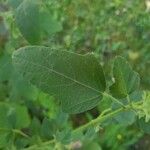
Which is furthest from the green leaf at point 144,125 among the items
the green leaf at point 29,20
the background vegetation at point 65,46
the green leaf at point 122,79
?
the green leaf at point 29,20

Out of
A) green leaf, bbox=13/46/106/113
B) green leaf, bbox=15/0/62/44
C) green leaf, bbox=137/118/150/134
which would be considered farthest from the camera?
→ green leaf, bbox=15/0/62/44

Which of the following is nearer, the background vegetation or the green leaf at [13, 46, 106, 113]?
the green leaf at [13, 46, 106, 113]

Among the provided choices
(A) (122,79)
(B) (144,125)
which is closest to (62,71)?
(A) (122,79)

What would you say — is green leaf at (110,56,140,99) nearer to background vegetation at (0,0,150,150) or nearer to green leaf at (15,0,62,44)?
background vegetation at (0,0,150,150)

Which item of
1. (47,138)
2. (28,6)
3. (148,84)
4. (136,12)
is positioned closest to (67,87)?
(28,6)

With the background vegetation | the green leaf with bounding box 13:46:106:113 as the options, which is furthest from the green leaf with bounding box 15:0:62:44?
the green leaf with bounding box 13:46:106:113
